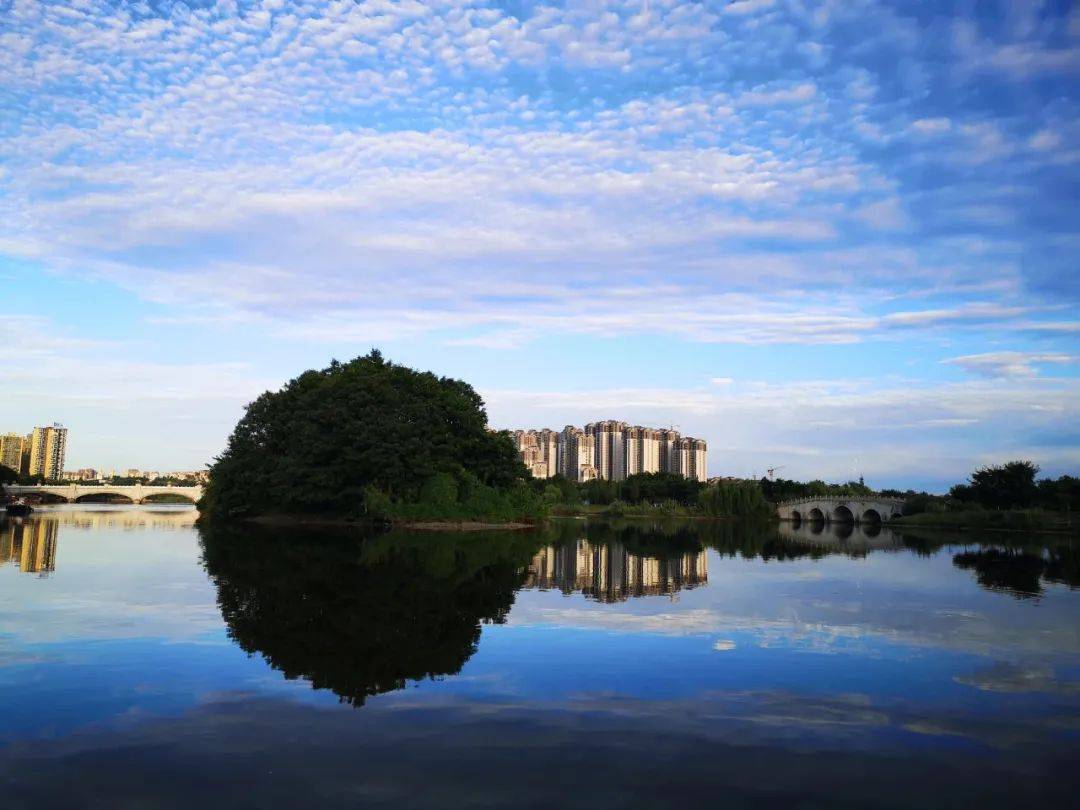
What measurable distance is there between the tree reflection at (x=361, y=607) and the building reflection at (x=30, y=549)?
14.6ft

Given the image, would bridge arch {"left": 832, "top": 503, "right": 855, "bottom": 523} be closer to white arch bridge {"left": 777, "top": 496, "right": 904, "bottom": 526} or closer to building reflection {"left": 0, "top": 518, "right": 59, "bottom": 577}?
white arch bridge {"left": 777, "top": 496, "right": 904, "bottom": 526}

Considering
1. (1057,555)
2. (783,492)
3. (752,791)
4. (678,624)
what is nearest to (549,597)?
(678,624)

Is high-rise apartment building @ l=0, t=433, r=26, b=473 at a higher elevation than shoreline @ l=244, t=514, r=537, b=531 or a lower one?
higher

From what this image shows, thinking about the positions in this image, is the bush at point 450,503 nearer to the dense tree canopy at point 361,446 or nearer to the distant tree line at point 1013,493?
the dense tree canopy at point 361,446

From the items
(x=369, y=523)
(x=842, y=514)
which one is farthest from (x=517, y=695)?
(x=842, y=514)

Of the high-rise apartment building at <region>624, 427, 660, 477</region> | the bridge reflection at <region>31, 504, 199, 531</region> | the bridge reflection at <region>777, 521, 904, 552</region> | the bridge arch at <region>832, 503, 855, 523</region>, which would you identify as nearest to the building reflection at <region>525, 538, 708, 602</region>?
the bridge reflection at <region>777, 521, 904, 552</region>

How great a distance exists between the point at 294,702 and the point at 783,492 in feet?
429

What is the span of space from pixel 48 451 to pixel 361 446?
161752 mm

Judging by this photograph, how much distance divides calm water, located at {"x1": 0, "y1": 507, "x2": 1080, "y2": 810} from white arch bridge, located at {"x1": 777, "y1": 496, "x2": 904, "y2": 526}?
89.2 m

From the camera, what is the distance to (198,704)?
9.12 m

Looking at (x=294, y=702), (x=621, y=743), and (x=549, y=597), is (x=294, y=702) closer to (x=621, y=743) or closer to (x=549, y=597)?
(x=621, y=743)

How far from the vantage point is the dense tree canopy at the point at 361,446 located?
56125mm

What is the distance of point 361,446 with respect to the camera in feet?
186

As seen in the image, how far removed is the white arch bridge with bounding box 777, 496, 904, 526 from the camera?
106 metres
